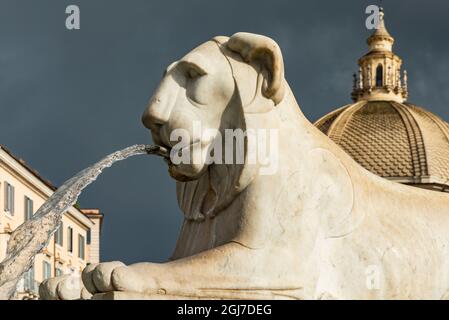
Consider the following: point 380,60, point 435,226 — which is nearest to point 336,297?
point 435,226

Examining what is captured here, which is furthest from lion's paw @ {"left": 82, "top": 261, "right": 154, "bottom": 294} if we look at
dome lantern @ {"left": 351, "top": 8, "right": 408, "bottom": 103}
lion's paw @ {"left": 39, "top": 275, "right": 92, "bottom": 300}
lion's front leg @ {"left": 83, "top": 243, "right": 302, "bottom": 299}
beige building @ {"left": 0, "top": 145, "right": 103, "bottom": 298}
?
dome lantern @ {"left": 351, "top": 8, "right": 408, "bottom": 103}

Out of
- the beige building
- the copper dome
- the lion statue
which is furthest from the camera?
the copper dome

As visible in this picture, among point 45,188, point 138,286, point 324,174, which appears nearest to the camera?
point 138,286

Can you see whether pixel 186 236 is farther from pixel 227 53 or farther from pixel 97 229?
pixel 97 229

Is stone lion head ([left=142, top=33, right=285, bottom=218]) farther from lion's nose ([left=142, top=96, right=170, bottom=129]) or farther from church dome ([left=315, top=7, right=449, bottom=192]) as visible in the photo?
church dome ([left=315, top=7, right=449, bottom=192])

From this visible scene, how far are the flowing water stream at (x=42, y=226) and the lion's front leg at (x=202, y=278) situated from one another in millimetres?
686

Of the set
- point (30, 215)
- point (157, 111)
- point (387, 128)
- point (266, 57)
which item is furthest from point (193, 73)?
point (387, 128)

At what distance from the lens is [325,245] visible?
10133mm

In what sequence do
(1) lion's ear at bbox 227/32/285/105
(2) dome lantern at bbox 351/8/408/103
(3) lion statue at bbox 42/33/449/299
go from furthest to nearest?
(2) dome lantern at bbox 351/8/408/103, (1) lion's ear at bbox 227/32/285/105, (3) lion statue at bbox 42/33/449/299

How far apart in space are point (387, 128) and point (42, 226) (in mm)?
89919

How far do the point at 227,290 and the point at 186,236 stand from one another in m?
1.10

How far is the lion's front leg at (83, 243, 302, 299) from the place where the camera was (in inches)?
378

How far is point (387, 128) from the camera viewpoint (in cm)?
9981

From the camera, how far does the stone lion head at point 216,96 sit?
10.2m
